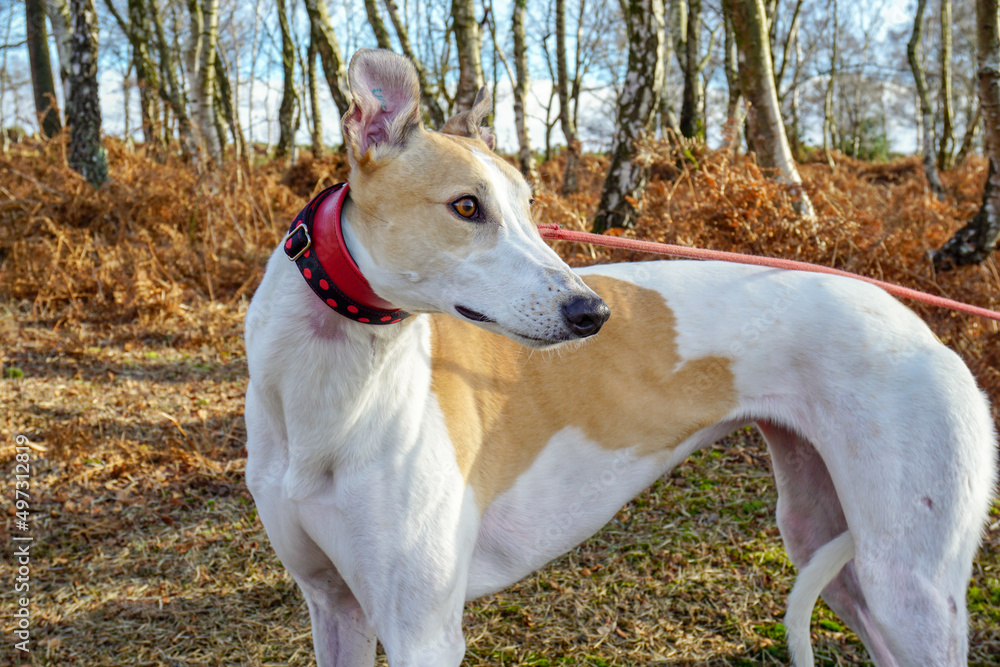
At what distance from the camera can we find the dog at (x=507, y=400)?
1637 millimetres

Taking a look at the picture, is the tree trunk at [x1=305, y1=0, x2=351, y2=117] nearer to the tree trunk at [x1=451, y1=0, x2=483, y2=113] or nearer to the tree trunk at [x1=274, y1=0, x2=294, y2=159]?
the tree trunk at [x1=451, y1=0, x2=483, y2=113]

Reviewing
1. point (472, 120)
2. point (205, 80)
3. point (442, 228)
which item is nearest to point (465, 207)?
point (442, 228)

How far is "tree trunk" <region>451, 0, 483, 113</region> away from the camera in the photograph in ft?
24.7

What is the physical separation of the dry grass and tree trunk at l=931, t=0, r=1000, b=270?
5.3 inches

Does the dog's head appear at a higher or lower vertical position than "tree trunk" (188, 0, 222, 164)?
lower

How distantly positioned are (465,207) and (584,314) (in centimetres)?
39

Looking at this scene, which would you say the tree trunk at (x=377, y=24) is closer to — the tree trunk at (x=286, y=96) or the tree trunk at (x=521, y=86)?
the tree trunk at (x=521, y=86)

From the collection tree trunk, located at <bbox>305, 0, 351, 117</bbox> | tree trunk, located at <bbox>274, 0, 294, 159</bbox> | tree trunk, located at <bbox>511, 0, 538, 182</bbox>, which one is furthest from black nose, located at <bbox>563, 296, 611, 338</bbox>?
tree trunk, located at <bbox>274, 0, 294, 159</bbox>

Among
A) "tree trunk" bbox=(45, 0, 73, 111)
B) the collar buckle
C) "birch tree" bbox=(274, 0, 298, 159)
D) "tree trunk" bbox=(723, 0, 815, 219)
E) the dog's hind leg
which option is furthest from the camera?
"birch tree" bbox=(274, 0, 298, 159)

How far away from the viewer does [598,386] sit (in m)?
2.14

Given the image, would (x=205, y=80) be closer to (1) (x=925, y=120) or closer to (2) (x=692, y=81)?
(2) (x=692, y=81)

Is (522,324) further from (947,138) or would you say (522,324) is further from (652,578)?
(947,138)

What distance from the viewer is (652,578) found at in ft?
10.8

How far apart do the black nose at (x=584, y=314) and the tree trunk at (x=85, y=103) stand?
830 centimetres
